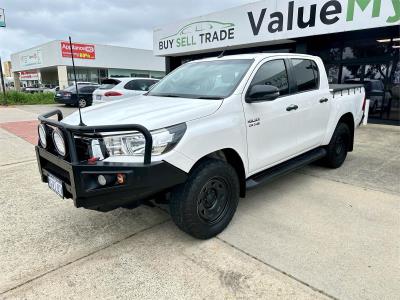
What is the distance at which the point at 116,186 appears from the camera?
2375 millimetres

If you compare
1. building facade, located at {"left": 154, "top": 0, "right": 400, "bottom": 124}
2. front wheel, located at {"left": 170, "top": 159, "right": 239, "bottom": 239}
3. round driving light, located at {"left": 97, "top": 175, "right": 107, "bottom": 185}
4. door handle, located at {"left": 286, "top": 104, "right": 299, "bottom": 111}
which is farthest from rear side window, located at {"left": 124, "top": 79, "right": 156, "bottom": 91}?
round driving light, located at {"left": 97, "top": 175, "right": 107, "bottom": 185}

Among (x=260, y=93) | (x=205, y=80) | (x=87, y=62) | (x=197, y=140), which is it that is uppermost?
(x=87, y=62)

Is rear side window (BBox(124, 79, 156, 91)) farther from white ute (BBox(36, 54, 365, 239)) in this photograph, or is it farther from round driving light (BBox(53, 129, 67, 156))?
round driving light (BBox(53, 129, 67, 156))

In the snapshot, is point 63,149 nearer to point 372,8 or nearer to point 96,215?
point 96,215

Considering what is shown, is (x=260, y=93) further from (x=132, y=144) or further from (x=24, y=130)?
(x=24, y=130)

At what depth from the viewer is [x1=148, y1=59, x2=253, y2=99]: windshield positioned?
3299mm

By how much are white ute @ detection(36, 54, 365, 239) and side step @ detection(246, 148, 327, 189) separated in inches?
0.7

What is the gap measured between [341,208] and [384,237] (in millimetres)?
705

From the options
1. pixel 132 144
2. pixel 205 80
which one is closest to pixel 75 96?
pixel 205 80

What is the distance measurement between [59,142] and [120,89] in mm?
8087

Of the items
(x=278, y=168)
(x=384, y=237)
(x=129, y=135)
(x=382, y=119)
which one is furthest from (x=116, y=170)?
(x=382, y=119)

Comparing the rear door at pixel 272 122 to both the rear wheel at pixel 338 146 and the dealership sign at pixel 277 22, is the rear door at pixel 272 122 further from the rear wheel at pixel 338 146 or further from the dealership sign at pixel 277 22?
the dealership sign at pixel 277 22

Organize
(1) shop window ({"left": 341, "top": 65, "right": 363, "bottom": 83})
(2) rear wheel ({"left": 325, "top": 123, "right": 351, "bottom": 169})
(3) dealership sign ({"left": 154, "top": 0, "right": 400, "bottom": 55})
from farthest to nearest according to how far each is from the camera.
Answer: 1. (1) shop window ({"left": 341, "top": 65, "right": 363, "bottom": 83})
2. (3) dealership sign ({"left": 154, "top": 0, "right": 400, "bottom": 55})
3. (2) rear wheel ({"left": 325, "top": 123, "right": 351, "bottom": 169})

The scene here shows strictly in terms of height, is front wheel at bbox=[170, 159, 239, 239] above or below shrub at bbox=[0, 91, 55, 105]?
below
